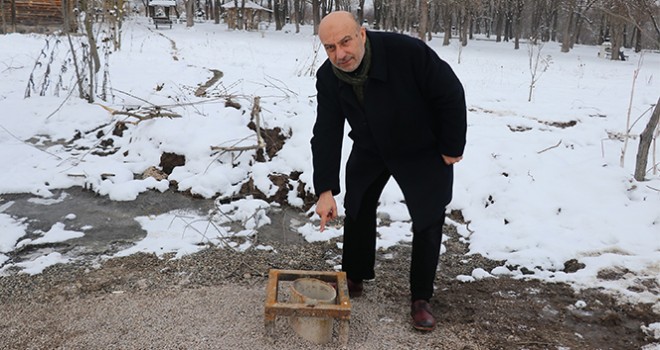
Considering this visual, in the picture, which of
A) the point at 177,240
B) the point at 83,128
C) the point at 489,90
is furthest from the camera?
the point at 489,90

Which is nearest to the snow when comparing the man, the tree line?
the man

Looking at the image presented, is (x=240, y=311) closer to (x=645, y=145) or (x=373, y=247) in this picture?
(x=373, y=247)

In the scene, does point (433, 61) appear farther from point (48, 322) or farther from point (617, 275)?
point (48, 322)

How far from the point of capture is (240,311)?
300 centimetres

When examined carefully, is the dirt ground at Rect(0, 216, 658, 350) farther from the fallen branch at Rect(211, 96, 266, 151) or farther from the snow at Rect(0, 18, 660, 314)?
the fallen branch at Rect(211, 96, 266, 151)

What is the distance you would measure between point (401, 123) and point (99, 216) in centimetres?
277

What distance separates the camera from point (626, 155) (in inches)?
221

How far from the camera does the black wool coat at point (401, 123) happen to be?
2.55 m

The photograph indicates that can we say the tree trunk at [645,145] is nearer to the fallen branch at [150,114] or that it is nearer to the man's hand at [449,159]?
the man's hand at [449,159]

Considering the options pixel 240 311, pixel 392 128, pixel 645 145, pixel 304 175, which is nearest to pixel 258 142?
pixel 304 175

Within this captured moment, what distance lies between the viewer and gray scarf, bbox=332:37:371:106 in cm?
254

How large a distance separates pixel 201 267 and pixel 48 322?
0.95 meters

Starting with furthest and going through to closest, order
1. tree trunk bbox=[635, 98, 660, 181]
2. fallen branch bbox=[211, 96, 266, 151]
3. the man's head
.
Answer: fallen branch bbox=[211, 96, 266, 151] < tree trunk bbox=[635, 98, 660, 181] < the man's head

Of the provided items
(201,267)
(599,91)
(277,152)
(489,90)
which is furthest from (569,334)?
(599,91)
